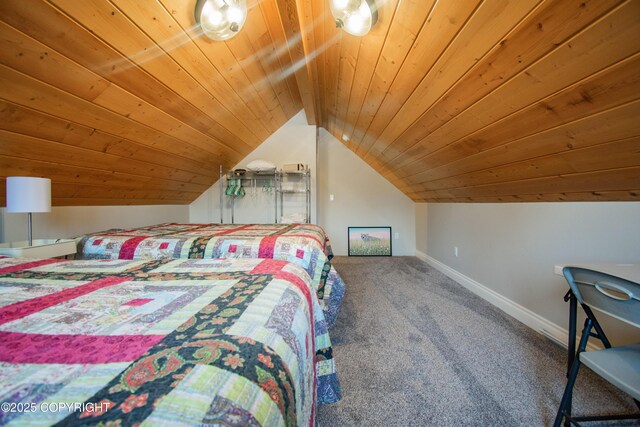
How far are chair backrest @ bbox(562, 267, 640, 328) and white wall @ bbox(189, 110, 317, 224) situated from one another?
9.48 feet

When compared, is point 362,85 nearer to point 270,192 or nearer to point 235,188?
point 270,192

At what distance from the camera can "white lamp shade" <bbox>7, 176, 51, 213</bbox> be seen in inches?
58.5

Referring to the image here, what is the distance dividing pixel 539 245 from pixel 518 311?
56 centimetres

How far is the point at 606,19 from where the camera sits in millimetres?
771

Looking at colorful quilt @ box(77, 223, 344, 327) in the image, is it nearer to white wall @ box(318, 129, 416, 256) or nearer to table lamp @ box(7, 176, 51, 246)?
table lamp @ box(7, 176, 51, 246)

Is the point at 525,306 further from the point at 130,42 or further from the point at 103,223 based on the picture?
the point at 103,223

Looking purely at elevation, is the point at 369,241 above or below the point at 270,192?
below

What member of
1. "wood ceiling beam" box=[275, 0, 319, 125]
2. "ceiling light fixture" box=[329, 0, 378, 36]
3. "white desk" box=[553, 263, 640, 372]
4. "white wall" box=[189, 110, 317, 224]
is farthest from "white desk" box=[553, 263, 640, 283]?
"white wall" box=[189, 110, 317, 224]

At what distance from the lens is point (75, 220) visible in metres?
2.29

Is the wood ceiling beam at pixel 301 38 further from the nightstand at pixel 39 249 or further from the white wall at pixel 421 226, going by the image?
the white wall at pixel 421 226

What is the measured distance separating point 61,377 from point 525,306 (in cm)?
262

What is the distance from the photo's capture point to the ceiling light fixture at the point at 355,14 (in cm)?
123

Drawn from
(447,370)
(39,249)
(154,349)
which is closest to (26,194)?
(39,249)

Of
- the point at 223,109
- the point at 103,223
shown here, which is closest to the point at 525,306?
the point at 223,109
